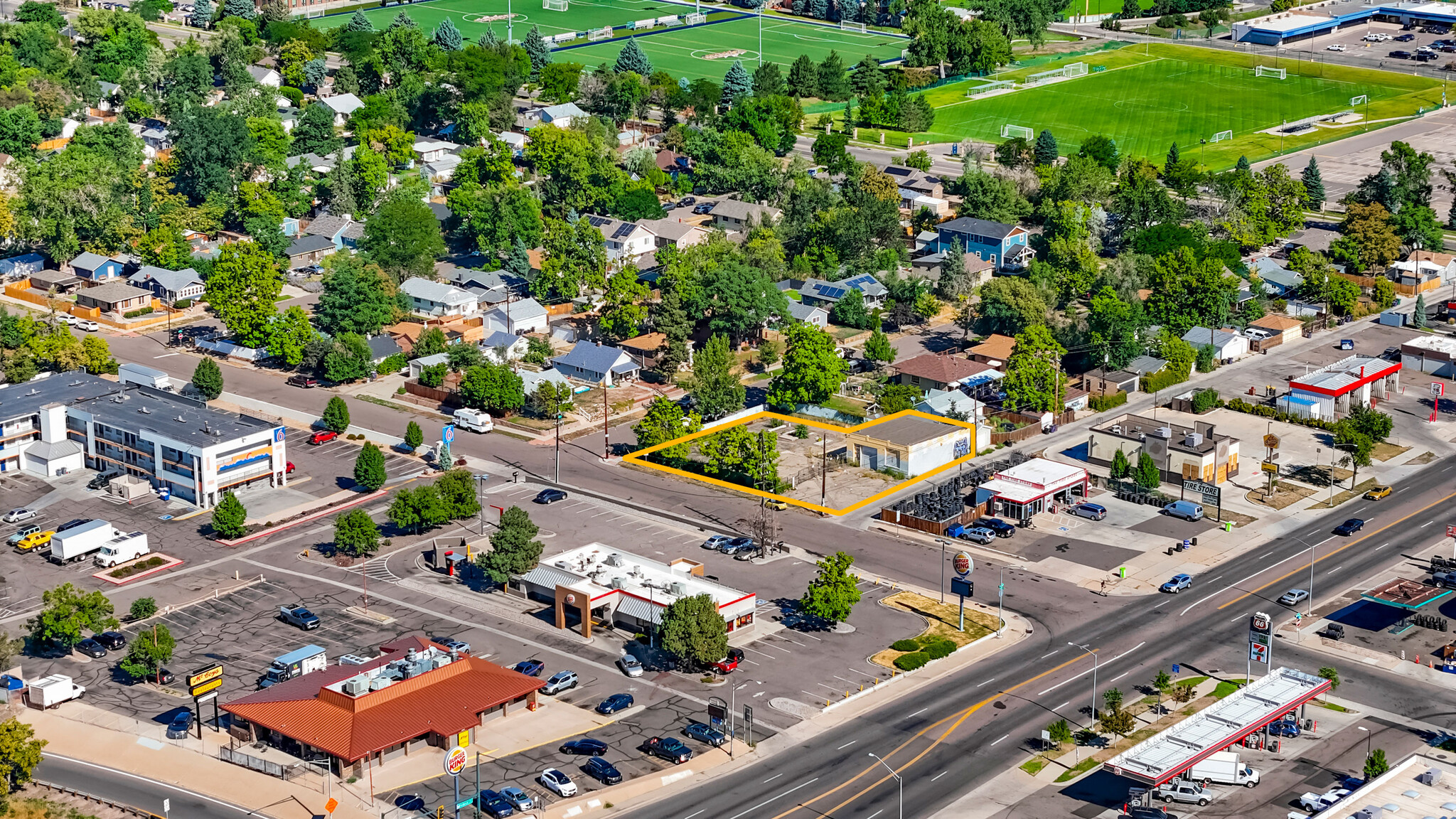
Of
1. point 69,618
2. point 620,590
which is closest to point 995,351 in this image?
point 620,590

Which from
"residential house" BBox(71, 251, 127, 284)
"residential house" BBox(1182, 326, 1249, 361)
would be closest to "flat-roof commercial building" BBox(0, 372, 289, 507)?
"residential house" BBox(71, 251, 127, 284)

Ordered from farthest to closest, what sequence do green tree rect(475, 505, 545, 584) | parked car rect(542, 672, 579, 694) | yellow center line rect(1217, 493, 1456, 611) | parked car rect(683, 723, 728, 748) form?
yellow center line rect(1217, 493, 1456, 611), green tree rect(475, 505, 545, 584), parked car rect(542, 672, 579, 694), parked car rect(683, 723, 728, 748)

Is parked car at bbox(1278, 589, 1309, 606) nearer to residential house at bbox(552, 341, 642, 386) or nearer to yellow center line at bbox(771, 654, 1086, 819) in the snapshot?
yellow center line at bbox(771, 654, 1086, 819)

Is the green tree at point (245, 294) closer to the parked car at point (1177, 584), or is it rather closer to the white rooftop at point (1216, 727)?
the parked car at point (1177, 584)

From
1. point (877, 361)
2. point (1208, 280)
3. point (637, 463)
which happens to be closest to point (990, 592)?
point (637, 463)

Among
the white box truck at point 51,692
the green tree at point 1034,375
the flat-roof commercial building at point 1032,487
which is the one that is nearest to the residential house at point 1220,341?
the green tree at point 1034,375

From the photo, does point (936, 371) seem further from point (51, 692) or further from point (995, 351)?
point (51, 692)
